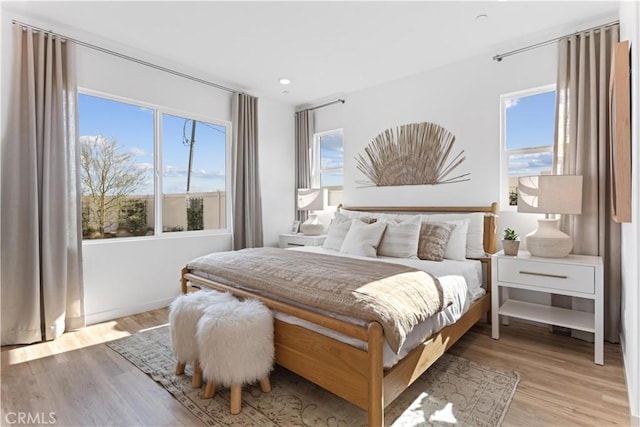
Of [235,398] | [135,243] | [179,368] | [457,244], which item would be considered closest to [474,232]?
[457,244]

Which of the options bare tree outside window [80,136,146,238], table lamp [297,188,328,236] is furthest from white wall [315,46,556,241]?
bare tree outside window [80,136,146,238]

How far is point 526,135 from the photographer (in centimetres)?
312

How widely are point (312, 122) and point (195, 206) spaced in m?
2.10

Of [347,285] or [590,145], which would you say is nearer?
[347,285]

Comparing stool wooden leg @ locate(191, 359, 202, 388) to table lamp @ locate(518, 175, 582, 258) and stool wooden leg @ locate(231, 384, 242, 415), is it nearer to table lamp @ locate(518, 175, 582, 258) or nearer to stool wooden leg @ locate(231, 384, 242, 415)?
stool wooden leg @ locate(231, 384, 242, 415)

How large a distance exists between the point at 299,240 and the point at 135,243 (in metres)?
1.92

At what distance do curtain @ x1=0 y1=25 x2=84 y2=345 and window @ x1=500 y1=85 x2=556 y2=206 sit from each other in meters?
4.07

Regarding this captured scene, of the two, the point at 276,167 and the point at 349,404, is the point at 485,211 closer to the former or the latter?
the point at 349,404

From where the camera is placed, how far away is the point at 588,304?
268 cm

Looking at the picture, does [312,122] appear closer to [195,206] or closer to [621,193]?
[195,206]

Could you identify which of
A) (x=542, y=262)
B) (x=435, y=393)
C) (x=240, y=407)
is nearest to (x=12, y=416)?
(x=240, y=407)

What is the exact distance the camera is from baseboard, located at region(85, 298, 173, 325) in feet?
10.0

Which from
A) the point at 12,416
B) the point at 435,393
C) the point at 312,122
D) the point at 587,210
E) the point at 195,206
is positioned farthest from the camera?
the point at 312,122

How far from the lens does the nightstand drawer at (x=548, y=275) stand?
2.31 m
